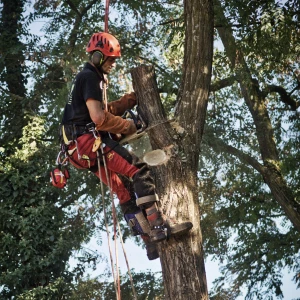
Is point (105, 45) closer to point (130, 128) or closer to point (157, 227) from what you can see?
point (130, 128)

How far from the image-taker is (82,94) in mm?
6035

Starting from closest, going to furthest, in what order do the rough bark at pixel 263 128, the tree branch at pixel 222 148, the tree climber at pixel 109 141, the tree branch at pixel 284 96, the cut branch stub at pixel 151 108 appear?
the tree climber at pixel 109 141, the cut branch stub at pixel 151 108, the rough bark at pixel 263 128, the tree branch at pixel 222 148, the tree branch at pixel 284 96

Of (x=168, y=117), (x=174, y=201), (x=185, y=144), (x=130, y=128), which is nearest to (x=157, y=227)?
(x=174, y=201)

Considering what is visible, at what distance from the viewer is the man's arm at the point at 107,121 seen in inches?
229

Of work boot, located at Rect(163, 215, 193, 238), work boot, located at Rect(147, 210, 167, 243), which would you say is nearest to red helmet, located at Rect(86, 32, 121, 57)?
work boot, located at Rect(147, 210, 167, 243)

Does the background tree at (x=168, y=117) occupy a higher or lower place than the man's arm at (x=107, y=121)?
higher

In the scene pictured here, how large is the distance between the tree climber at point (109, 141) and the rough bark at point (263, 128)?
3.11 meters

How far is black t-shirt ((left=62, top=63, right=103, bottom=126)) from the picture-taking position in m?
5.87

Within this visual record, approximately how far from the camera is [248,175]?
42.3 ft

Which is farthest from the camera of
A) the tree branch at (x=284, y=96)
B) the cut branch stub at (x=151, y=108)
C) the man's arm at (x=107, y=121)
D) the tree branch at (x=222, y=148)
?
the tree branch at (x=284, y=96)

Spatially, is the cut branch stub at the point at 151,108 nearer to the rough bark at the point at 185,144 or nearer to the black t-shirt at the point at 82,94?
the rough bark at the point at 185,144

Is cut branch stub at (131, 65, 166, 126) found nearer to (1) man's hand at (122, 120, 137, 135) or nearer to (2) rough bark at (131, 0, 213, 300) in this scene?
(2) rough bark at (131, 0, 213, 300)

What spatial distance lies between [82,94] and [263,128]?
6.40m

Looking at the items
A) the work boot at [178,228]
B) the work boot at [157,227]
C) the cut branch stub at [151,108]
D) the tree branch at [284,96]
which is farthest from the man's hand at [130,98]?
the tree branch at [284,96]
